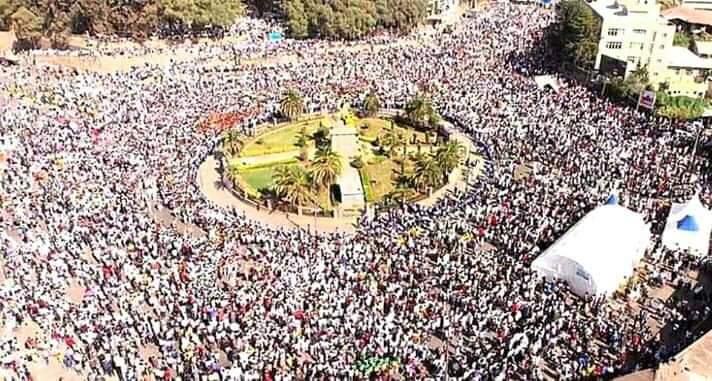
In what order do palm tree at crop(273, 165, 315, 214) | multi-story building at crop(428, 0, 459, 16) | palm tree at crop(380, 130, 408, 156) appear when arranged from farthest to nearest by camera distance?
1. multi-story building at crop(428, 0, 459, 16)
2. palm tree at crop(380, 130, 408, 156)
3. palm tree at crop(273, 165, 315, 214)

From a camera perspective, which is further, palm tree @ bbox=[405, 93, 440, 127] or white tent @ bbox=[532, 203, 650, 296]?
palm tree @ bbox=[405, 93, 440, 127]

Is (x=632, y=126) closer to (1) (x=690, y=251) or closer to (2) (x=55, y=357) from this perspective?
(1) (x=690, y=251)

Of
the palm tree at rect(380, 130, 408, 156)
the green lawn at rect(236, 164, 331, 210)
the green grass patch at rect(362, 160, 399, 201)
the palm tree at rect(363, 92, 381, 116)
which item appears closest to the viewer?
the green lawn at rect(236, 164, 331, 210)

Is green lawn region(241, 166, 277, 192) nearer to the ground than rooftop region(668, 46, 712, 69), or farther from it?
nearer to the ground

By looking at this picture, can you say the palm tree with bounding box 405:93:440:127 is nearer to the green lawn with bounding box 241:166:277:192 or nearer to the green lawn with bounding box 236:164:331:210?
the green lawn with bounding box 236:164:331:210

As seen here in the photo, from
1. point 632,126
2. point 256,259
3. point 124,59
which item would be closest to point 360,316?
point 256,259

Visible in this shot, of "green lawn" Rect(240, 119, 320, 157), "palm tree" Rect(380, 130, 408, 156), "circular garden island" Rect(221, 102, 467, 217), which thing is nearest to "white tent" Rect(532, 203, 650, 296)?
"circular garden island" Rect(221, 102, 467, 217)

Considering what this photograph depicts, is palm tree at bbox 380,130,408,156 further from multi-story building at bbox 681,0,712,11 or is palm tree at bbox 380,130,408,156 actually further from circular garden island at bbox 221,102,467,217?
multi-story building at bbox 681,0,712,11

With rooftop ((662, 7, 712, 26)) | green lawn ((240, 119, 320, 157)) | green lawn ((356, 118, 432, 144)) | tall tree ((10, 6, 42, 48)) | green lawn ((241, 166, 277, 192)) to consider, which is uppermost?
rooftop ((662, 7, 712, 26))
